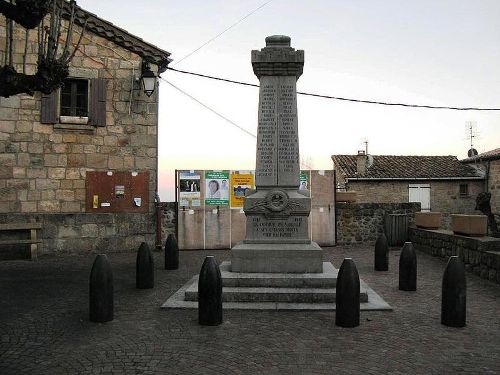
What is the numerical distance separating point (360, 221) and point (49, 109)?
10.2m

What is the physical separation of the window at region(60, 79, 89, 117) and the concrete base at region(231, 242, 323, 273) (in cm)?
777

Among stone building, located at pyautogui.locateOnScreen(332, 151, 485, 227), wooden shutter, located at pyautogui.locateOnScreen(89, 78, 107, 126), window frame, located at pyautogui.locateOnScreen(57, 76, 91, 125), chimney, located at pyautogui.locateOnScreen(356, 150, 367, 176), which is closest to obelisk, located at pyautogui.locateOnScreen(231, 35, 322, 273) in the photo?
wooden shutter, located at pyautogui.locateOnScreen(89, 78, 107, 126)

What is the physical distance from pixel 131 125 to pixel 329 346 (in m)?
9.85

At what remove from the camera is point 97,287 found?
552 cm

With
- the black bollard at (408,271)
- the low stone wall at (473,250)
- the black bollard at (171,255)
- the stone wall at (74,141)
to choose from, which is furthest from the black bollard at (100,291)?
the stone wall at (74,141)

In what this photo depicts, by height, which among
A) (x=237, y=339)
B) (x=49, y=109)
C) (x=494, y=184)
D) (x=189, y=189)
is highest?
(x=49, y=109)

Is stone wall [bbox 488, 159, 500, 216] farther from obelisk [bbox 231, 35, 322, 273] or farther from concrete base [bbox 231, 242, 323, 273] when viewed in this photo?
concrete base [bbox 231, 242, 323, 273]

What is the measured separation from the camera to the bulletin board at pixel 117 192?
1234 centimetres

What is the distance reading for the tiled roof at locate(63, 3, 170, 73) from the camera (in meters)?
12.3

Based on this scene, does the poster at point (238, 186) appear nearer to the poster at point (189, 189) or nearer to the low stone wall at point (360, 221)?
the poster at point (189, 189)

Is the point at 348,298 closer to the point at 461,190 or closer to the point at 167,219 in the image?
the point at 167,219

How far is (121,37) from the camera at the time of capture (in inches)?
497

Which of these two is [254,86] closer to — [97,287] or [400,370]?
[97,287]

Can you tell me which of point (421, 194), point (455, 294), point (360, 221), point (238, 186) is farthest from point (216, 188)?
point (421, 194)
